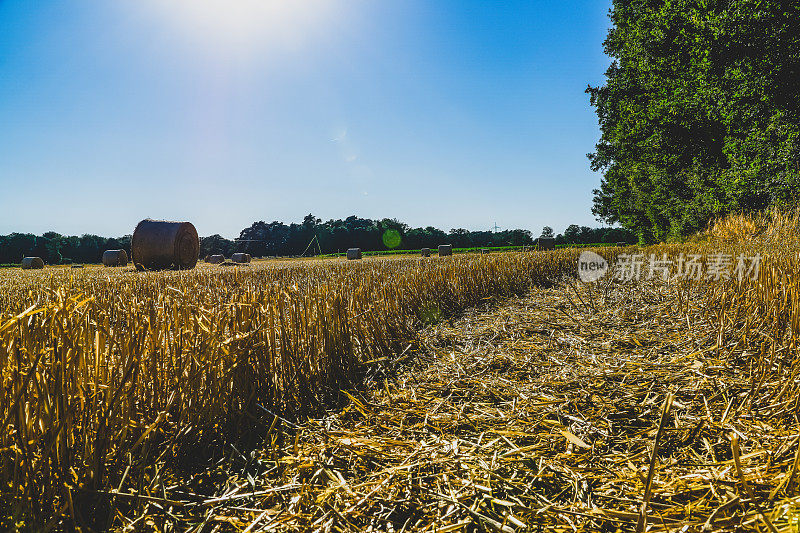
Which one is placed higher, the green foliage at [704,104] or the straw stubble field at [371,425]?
the green foliage at [704,104]

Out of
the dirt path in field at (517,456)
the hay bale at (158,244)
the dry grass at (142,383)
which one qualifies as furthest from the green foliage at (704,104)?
the hay bale at (158,244)

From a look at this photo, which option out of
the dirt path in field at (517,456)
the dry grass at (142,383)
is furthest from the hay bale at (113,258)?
the dirt path in field at (517,456)

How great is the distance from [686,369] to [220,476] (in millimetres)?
3648

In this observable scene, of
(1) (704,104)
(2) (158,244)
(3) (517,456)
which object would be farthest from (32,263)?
(1) (704,104)

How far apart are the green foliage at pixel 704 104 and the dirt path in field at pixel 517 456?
15427 millimetres

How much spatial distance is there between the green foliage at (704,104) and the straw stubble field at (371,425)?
14.2 metres

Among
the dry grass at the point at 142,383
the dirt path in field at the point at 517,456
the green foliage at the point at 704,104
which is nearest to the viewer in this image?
the dry grass at the point at 142,383

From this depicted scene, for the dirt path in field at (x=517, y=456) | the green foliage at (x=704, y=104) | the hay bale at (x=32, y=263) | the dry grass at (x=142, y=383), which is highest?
the green foliage at (x=704, y=104)

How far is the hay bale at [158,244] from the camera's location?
16578mm

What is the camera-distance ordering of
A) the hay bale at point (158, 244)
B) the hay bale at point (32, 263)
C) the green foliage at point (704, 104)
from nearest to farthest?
1. the green foliage at point (704, 104)
2. the hay bale at point (158, 244)
3. the hay bale at point (32, 263)

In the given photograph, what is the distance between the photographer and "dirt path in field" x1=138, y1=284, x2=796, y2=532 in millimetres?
1839

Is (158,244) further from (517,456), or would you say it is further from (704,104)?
(704,104)

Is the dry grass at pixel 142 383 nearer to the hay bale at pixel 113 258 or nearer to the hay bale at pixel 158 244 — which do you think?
the hay bale at pixel 158 244

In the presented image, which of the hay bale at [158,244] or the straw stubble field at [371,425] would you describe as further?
the hay bale at [158,244]
